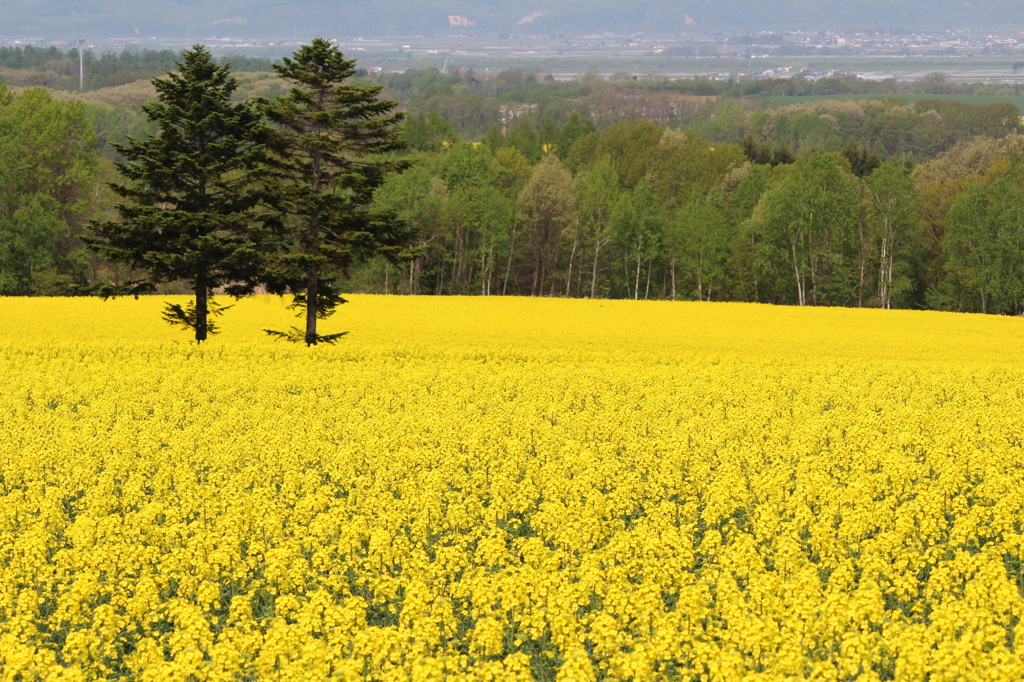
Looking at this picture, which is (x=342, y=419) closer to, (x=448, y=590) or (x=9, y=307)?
(x=448, y=590)

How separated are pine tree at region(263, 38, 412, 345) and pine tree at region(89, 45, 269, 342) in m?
1.09

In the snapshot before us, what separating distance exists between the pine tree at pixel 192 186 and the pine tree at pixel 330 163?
1091 mm

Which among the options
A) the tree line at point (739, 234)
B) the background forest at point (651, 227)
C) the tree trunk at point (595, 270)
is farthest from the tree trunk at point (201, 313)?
the tree trunk at point (595, 270)

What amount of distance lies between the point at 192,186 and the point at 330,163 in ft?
16.3

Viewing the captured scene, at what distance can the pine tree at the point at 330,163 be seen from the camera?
3631cm

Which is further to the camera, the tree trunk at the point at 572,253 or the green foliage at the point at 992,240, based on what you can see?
the tree trunk at the point at 572,253

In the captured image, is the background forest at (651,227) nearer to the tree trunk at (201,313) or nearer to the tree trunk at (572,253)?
the tree trunk at (572,253)

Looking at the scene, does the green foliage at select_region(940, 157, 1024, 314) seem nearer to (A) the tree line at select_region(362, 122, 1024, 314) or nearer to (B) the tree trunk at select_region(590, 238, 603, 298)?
(A) the tree line at select_region(362, 122, 1024, 314)

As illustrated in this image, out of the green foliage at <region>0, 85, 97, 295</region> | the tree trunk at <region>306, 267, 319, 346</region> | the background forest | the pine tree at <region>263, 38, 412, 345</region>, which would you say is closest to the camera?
the pine tree at <region>263, 38, 412, 345</region>

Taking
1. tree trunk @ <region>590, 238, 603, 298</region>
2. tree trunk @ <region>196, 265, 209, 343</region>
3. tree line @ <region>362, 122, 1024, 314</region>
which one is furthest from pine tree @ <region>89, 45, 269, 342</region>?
tree trunk @ <region>590, 238, 603, 298</region>

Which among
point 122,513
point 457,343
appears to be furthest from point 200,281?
point 122,513

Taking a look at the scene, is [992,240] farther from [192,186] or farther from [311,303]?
[192,186]

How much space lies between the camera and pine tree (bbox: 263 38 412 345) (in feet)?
119

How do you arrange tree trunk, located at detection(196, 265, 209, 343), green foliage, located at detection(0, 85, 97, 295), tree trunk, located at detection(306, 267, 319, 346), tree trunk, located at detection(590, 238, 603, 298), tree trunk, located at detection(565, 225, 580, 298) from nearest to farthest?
tree trunk, located at detection(306, 267, 319, 346) → tree trunk, located at detection(196, 265, 209, 343) → green foliage, located at detection(0, 85, 97, 295) → tree trunk, located at detection(590, 238, 603, 298) → tree trunk, located at detection(565, 225, 580, 298)
